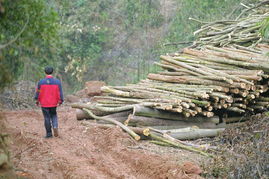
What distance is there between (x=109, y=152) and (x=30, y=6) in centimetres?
338

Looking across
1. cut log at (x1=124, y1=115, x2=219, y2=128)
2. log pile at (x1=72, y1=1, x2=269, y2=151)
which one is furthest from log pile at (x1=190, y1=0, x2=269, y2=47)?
cut log at (x1=124, y1=115, x2=219, y2=128)

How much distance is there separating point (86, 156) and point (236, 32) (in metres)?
7.40

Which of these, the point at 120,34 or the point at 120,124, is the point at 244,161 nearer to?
the point at 120,124

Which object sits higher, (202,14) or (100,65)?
(202,14)

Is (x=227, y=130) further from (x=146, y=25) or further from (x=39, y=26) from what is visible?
(x=146, y=25)

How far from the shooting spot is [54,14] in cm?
625

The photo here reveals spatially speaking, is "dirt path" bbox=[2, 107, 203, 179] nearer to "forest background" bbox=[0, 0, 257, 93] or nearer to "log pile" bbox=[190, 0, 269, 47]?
"log pile" bbox=[190, 0, 269, 47]

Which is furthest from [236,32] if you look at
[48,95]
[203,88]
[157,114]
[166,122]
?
[48,95]

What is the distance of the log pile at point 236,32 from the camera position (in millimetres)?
12898

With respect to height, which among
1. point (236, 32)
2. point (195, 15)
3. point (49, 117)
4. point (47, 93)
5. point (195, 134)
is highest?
point (195, 15)

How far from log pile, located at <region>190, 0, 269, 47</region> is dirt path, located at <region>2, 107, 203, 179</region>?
5323mm

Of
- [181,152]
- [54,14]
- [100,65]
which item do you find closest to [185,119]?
[181,152]

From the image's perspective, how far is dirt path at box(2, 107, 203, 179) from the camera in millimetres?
7051

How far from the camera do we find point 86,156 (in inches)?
319
